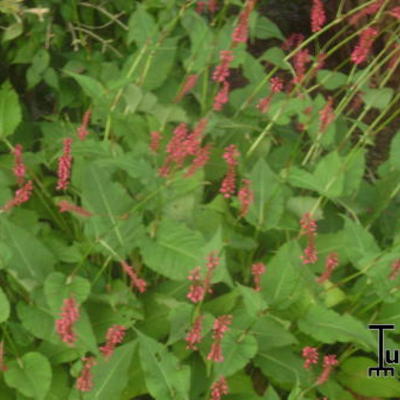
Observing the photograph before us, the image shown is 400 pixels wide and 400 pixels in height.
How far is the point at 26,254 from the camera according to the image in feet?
6.59

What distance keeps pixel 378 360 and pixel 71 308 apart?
35.7 inches

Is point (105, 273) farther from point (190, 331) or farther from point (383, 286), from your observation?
point (383, 286)

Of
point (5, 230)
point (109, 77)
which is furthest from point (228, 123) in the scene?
point (5, 230)

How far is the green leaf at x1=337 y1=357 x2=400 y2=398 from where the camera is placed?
7.01ft

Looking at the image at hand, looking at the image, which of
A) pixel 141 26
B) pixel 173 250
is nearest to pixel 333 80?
pixel 141 26

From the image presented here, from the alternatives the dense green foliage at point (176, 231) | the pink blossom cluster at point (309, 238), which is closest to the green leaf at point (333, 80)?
the dense green foliage at point (176, 231)

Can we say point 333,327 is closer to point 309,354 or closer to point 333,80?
point 309,354

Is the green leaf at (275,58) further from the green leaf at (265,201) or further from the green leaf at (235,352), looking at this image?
the green leaf at (235,352)

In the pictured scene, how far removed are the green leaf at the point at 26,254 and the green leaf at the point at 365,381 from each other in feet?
2.71

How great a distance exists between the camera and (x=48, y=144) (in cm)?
248

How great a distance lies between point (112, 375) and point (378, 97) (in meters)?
1.16

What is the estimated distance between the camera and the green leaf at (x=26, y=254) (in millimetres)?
1996

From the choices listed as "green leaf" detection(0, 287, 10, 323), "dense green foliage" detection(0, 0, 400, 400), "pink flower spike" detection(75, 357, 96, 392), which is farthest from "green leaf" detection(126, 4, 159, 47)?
"pink flower spike" detection(75, 357, 96, 392)

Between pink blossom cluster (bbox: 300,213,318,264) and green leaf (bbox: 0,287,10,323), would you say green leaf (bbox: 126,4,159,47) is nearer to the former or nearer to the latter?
pink blossom cluster (bbox: 300,213,318,264)
